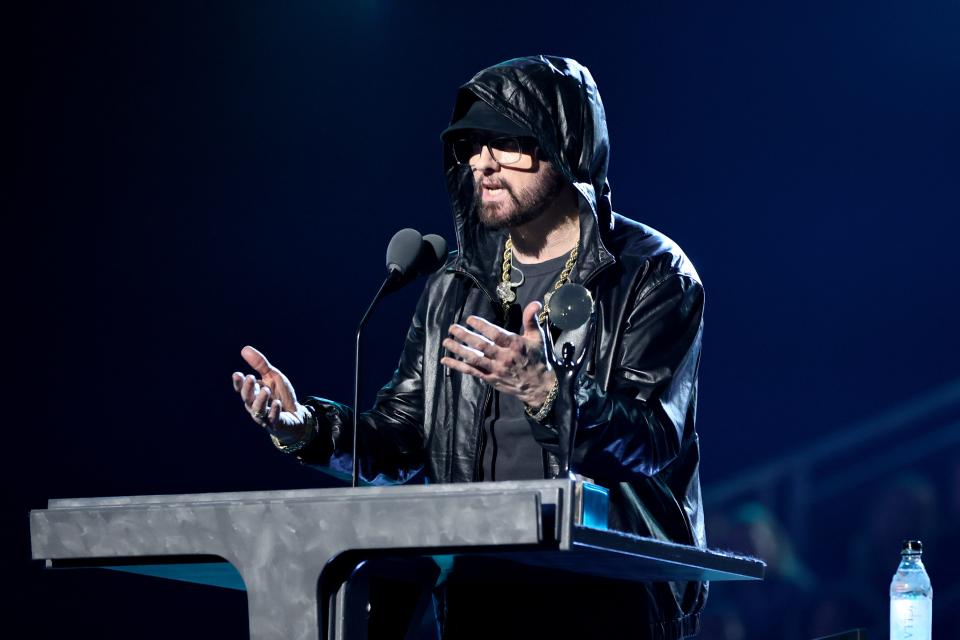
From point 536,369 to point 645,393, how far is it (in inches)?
20.0

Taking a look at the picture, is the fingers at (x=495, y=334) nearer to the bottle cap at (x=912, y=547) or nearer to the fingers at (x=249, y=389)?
the fingers at (x=249, y=389)

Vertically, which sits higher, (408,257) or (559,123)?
(559,123)

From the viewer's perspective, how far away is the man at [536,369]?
1.87m

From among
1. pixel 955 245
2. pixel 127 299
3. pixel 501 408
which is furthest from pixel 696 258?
pixel 501 408

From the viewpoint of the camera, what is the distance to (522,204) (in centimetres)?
241

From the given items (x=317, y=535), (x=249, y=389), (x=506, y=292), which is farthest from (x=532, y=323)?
(x=506, y=292)

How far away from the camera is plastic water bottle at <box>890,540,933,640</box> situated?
3738 millimetres

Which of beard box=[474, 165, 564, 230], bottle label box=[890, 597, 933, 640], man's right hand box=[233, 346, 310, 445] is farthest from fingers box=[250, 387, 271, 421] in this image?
bottle label box=[890, 597, 933, 640]

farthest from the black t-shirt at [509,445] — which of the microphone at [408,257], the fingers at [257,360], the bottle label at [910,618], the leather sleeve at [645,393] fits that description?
the bottle label at [910,618]

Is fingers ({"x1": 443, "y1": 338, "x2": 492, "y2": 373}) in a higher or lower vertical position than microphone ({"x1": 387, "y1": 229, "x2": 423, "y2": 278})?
lower

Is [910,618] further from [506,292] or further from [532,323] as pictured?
[532,323]

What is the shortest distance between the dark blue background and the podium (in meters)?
2.64

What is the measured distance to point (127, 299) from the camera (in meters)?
4.16

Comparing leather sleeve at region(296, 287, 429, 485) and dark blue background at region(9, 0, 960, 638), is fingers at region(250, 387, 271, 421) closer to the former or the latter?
leather sleeve at region(296, 287, 429, 485)
